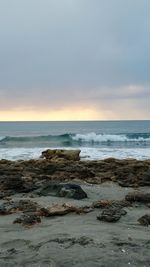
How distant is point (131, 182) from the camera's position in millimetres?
9383

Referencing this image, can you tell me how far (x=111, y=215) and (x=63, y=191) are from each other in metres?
1.73

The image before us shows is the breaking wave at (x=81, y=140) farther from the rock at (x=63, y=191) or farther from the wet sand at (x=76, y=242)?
the wet sand at (x=76, y=242)

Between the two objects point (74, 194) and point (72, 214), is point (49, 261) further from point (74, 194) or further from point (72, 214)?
point (74, 194)

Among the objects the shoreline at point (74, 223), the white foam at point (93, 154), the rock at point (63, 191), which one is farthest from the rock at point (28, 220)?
the white foam at point (93, 154)

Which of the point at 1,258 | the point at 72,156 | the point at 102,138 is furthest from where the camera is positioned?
the point at 102,138

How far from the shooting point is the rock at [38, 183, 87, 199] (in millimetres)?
7304

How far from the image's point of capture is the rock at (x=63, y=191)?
7.30 meters

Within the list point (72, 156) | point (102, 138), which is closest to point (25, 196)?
point (72, 156)

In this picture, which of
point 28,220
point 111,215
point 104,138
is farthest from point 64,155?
point 104,138

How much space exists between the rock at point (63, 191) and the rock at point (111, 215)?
1.31 metres

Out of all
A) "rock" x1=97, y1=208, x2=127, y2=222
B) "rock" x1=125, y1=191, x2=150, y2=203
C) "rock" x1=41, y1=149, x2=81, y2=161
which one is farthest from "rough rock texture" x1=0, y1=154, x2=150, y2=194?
"rock" x1=97, y1=208, x2=127, y2=222

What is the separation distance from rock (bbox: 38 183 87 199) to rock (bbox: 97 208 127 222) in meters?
1.31

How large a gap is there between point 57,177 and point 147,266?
600 centimetres

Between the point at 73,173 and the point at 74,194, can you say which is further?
the point at 73,173
